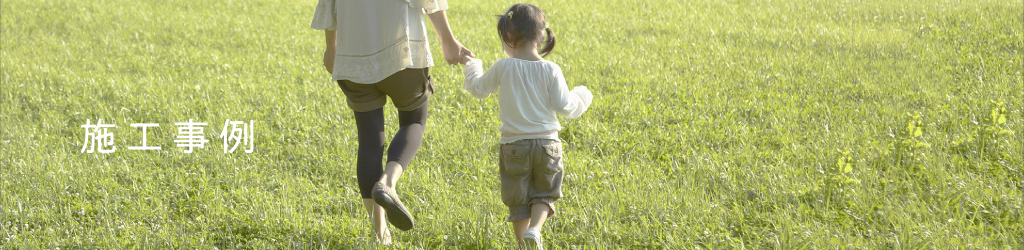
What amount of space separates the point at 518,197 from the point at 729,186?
1.62 metres

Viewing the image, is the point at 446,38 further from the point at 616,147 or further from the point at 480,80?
the point at 616,147

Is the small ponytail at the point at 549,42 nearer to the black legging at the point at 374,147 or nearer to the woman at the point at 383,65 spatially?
the woman at the point at 383,65

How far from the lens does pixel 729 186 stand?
4.45 metres

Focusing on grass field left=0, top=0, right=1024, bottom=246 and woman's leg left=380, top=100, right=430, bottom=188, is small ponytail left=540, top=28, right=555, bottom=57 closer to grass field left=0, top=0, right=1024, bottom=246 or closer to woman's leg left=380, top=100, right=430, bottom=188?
woman's leg left=380, top=100, right=430, bottom=188

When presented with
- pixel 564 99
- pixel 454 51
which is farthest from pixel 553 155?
pixel 454 51

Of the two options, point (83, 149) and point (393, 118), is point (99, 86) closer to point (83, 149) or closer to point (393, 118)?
point (83, 149)

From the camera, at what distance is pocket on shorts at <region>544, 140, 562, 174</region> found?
10.8 ft

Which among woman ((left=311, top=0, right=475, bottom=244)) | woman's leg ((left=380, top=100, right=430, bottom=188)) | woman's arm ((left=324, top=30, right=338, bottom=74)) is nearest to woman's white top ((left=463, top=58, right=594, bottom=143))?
woman ((left=311, top=0, right=475, bottom=244))

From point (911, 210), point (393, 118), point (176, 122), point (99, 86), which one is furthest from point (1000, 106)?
point (99, 86)

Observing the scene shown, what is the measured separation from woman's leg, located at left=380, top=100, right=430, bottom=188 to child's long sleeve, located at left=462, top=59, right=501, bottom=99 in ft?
1.10

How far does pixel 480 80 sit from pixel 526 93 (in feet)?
0.76

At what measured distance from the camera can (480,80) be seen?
3303 mm

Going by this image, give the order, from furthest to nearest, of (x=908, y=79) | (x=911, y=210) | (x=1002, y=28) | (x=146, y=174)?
(x=1002, y=28), (x=908, y=79), (x=146, y=174), (x=911, y=210)

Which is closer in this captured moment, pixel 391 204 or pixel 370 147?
pixel 391 204
